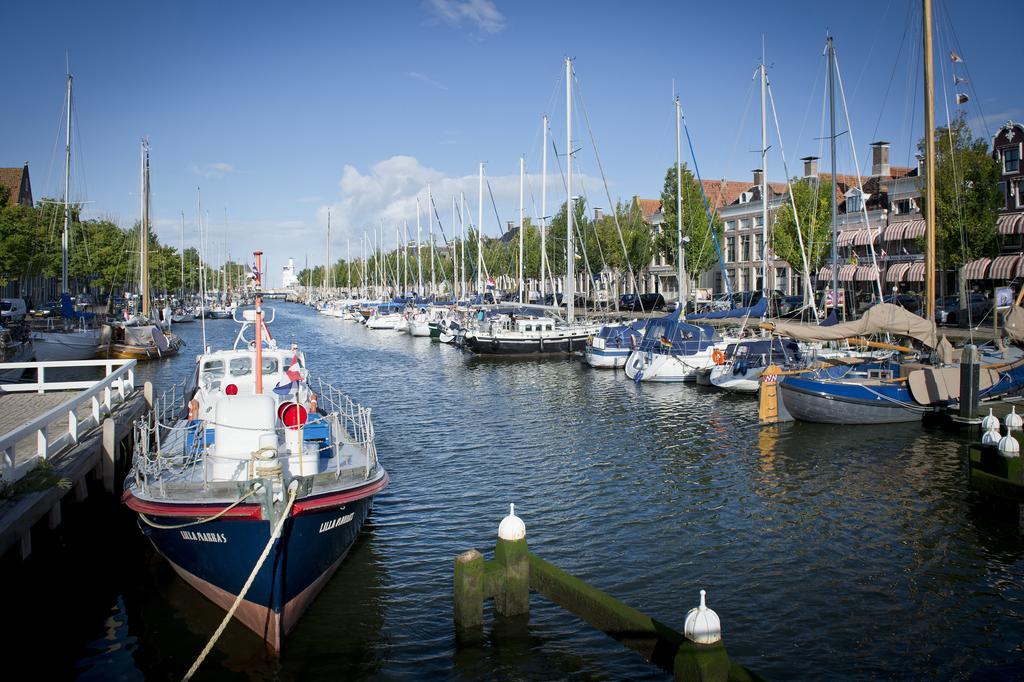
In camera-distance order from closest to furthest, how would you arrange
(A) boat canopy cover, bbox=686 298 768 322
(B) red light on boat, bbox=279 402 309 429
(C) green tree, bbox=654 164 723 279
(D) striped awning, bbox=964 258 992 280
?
(B) red light on boat, bbox=279 402 309 429 → (A) boat canopy cover, bbox=686 298 768 322 → (D) striped awning, bbox=964 258 992 280 → (C) green tree, bbox=654 164 723 279

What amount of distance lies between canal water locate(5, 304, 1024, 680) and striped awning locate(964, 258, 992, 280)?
105ft

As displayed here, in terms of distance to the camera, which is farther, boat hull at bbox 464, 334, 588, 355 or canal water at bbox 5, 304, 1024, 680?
boat hull at bbox 464, 334, 588, 355

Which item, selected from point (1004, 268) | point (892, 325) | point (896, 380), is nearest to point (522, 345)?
point (892, 325)

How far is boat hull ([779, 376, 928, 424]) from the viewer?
27.3 meters

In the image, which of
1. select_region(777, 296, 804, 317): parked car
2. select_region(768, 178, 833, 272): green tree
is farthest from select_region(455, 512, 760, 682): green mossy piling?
select_region(768, 178, 833, 272): green tree

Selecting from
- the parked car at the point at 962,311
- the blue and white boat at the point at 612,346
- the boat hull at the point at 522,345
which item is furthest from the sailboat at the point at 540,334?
the parked car at the point at 962,311

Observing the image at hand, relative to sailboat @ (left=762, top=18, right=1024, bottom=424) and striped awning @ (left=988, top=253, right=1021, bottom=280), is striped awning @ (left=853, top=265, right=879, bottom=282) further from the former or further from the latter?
sailboat @ (left=762, top=18, right=1024, bottom=424)

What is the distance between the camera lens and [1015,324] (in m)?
27.8

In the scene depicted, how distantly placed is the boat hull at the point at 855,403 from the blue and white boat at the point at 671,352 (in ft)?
40.0

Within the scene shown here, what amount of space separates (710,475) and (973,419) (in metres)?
9.37

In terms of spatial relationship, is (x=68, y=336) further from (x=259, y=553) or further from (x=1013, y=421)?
(x=1013, y=421)

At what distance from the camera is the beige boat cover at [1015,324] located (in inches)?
1088

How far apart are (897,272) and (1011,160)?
11.0 metres

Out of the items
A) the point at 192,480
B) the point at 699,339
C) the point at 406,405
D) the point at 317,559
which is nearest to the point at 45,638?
the point at 192,480
